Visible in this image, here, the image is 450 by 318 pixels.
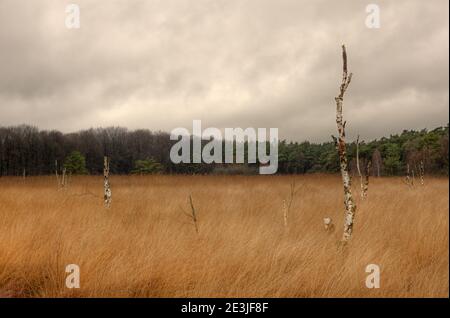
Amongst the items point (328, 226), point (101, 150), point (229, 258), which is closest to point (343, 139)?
point (328, 226)

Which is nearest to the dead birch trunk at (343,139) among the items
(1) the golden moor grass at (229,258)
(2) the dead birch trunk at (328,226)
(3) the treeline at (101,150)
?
(1) the golden moor grass at (229,258)

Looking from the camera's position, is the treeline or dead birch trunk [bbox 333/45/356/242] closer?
dead birch trunk [bbox 333/45/356/242]

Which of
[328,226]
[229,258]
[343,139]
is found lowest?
[229,258]

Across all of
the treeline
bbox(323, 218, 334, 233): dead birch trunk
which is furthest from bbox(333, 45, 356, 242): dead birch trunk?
the treeline

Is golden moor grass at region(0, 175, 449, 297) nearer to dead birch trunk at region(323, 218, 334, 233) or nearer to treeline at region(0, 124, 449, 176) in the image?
dead birch trunk at region(323, 218, 334, 233)

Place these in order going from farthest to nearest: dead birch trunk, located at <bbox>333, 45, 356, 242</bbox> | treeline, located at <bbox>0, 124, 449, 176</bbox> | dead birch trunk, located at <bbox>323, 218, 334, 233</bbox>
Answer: treeline, located at <bbox>0, 124, 449, 176</bbox> < dead birch trunk, located at <bbox>323, 218, 334, 233</bbox> < dead birch trunk, located at <bbox>333, 45, 356, 242</bbox>

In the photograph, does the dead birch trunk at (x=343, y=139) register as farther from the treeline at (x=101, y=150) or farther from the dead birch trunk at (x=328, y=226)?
the treeline at (x=101, y=150)

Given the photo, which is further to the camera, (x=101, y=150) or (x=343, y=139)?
(x=101, y=150)

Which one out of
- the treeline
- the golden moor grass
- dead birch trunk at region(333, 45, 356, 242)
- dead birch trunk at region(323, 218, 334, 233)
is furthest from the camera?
the treeline

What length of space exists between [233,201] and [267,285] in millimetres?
6502

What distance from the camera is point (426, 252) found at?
4.84 m

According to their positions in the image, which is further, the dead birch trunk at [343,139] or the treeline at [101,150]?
the treeline at [101,150]

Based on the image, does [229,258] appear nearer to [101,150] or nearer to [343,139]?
[343,139]
